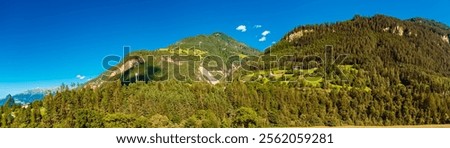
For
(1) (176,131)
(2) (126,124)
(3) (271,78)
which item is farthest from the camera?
(3) (271,78)

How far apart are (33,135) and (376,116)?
141729 millimetres

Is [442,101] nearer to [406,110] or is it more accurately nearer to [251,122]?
[406,110]

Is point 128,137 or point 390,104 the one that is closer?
point 128,137

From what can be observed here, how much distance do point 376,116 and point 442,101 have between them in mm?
21057

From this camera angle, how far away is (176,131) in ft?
58.2

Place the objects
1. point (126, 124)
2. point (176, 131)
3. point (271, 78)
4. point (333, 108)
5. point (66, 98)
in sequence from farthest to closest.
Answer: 1. point (271, 78)
2. point (333, 108)
3. point (66, 98)
4. point (126, 124)
5. point (176, 131)

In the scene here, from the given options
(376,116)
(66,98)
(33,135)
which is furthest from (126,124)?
(376,116)

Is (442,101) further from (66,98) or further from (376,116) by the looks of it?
(66,98)

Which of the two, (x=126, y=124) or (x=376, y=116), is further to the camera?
(x=376, y=116)

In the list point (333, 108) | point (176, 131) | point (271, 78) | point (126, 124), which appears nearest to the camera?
point (176, 131)

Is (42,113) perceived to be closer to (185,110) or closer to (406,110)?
(185,110)

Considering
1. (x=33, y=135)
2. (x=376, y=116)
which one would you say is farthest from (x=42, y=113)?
(x=33, y=135)

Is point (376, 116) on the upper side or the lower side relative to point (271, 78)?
lower

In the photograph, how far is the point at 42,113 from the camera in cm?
11656
